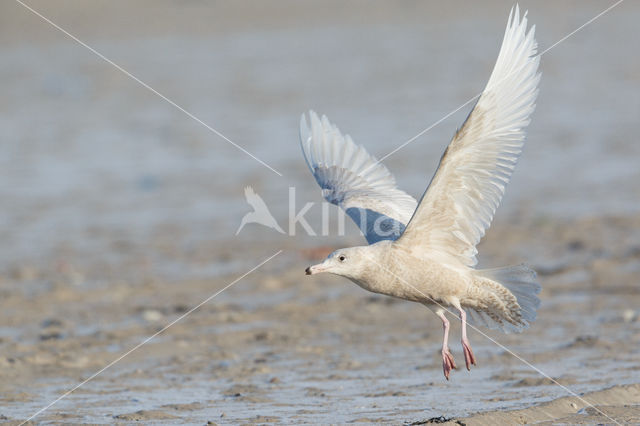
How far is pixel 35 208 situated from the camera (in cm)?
1305

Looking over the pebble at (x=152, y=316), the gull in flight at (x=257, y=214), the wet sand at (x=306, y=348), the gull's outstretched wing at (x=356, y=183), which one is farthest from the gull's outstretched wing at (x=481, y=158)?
the gull in flight at (x=257, y=214)

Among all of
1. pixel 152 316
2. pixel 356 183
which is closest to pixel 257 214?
pixel 152 316

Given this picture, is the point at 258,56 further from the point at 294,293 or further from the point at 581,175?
the point at 294,293

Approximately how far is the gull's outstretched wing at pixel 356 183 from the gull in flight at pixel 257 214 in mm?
3636

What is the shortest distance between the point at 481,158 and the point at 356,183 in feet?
5.90

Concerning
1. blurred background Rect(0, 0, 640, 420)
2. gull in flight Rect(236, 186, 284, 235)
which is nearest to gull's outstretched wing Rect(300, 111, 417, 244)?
blurred background Rect(0, 0, 640, 420)

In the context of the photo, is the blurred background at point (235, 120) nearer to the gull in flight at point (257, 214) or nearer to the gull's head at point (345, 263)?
the gull in flight at point (257, 214)

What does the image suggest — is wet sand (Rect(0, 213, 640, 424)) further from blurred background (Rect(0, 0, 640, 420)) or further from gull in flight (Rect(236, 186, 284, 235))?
gull in flight (Rect(236, 186, 284, 235))

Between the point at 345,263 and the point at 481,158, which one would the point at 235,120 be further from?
the point at 481,158

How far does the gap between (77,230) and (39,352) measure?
4800mm

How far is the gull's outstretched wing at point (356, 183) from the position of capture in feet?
23.8

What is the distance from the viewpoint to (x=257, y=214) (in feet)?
41.5

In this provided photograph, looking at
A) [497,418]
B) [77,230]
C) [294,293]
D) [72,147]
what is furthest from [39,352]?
[72,147]

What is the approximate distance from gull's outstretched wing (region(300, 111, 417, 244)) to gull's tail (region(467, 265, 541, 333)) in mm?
810
